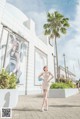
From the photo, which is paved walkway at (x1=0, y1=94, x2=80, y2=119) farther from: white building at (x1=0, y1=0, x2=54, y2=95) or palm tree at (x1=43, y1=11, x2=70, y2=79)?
palm tree at (x1=43, y1=11, x2=70, y2=79)

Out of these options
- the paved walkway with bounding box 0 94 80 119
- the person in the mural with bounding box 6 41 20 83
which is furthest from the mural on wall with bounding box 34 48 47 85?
the paved walkway with bounding box 0 94 80 119

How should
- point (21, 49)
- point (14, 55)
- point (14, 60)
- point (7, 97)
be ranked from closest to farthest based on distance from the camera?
1. point (7, 97)
2. point (14, 60)
3. point (14, 55)
4. point (21, 49)

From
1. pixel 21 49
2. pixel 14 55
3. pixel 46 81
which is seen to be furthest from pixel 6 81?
pixel 21 49

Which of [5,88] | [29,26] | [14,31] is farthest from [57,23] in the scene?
[5,88]

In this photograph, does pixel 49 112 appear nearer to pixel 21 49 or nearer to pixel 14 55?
pixel 14 55

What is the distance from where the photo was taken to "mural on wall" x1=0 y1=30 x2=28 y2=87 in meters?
17.1

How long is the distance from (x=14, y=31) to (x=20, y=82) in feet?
20.6

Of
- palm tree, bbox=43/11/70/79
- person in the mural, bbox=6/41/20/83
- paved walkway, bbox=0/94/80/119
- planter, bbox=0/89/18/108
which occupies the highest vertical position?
palm tree, bbox=43/11/70/79

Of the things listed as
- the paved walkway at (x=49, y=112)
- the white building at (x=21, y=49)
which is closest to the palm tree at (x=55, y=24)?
the white building at (x=21, y=49)

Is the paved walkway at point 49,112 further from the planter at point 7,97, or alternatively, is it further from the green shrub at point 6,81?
the green shrub at point 6,81

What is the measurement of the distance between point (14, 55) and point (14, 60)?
623 mm

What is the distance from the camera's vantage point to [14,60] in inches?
738

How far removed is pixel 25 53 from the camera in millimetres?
22188

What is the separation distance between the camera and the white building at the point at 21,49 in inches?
683
